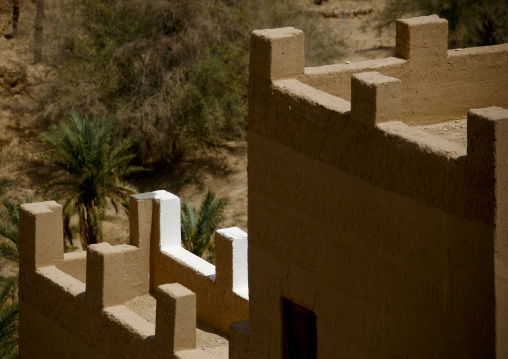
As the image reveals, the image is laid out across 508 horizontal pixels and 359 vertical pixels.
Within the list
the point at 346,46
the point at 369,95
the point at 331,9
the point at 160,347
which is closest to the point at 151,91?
the point at 346,46

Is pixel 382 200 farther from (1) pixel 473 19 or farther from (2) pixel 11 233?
(1) pixel 473 19

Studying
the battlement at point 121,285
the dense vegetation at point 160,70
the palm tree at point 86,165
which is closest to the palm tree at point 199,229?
the palm tree at point 86,165

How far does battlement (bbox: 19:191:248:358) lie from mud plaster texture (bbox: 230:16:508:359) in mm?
1881

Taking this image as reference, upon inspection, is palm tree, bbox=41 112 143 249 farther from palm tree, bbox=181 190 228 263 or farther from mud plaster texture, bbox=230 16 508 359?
mud plaster texture, bbox=230 16 508 359

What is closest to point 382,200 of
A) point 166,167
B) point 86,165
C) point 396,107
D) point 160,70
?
point 396,107

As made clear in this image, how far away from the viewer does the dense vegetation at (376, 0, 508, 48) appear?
90.1 ft

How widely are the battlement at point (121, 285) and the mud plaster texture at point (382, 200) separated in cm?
188

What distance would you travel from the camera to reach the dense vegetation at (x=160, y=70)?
1029 inches

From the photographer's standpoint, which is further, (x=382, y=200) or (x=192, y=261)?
(x=192, y=261)

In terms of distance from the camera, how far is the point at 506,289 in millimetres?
6535

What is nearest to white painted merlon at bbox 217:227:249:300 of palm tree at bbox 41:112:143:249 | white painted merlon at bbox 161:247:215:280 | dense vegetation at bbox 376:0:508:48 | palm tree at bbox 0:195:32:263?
white painted merlon at bbox 161:247:215:280

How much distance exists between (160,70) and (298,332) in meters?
18.5

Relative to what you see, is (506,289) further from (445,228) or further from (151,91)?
(151,91)

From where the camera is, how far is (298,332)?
8914 mm
